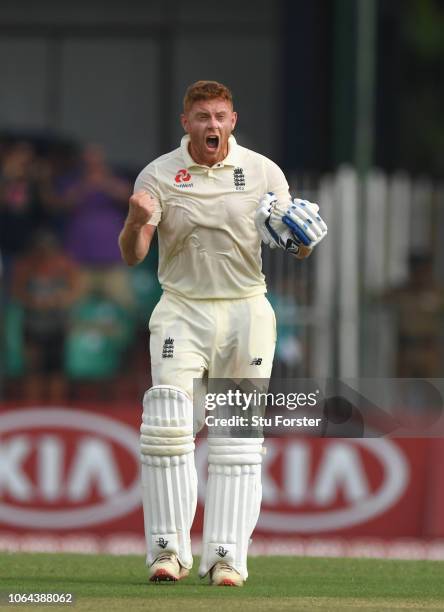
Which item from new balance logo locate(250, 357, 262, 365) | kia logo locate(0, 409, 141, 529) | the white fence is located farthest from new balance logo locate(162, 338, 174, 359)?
the white fence

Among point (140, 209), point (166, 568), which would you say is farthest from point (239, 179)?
point (166, 568)

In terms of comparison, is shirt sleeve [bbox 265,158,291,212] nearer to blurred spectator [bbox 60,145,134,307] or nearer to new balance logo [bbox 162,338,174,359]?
new balance logo [bbox 162,338,174,359]

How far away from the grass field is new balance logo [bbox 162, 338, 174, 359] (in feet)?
3.18

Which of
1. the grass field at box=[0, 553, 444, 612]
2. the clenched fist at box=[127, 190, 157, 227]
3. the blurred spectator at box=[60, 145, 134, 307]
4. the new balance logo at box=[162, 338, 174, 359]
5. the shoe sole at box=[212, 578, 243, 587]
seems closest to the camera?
the grass field at box=[0, 553, 444, 612]

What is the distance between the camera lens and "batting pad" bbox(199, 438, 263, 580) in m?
7.63

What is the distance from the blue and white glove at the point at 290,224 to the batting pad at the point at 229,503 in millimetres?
879

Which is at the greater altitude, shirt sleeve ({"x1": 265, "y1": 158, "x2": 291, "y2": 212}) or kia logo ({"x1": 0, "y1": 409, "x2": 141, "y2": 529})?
shirt sleeve ({"x1": 265, "y1": 158, "x2": 291, "y2": 212})

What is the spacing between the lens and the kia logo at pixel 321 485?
12.2m

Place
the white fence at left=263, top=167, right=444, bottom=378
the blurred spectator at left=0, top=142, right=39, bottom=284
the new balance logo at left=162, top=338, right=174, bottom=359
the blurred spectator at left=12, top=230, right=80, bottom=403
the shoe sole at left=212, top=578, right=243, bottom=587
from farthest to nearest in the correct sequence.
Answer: the blurred spectator at left=0, top=142, right=39, bottom=284
the blurred spectator at left=12, top=230, right=80, bottom=403
the white fence at left=263, top=167, right=444, bottom=378
the new balance logo at left=162, top=338, right=174, bottom=359
the shoe sole at left=212, top=578, right=243, bottom=587

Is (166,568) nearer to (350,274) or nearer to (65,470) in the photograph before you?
(65,470)

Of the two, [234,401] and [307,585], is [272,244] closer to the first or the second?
[234,401]

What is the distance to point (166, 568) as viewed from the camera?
7.63m

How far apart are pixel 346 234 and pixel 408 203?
0.61m

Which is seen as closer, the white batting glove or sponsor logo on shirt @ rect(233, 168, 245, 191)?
the white batting glove
